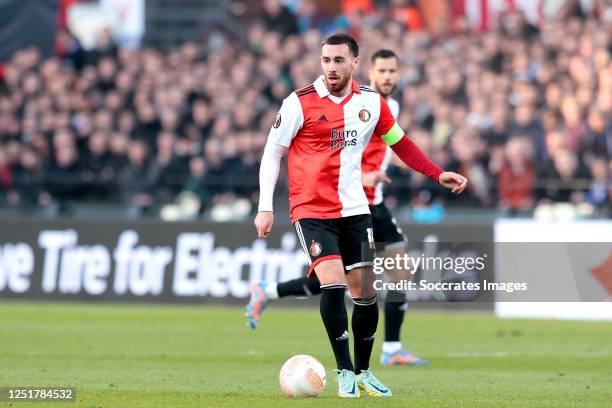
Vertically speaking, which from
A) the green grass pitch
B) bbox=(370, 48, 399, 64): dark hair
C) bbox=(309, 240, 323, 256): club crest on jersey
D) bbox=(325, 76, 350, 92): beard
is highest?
bbox=(370, 48, 399, 64): dark hair

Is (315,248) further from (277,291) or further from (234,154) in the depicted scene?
(234,154)

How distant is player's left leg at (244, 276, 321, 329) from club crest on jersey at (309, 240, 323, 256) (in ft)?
9.76

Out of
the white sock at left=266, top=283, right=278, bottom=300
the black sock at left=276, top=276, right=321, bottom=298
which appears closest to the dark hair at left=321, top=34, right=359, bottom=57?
the black sock at left=276, top=276, right=321, bottom=298

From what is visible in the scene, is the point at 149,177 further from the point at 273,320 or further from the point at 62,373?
the point at 62,373

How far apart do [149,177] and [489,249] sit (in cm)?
1108

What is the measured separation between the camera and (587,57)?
798 inches

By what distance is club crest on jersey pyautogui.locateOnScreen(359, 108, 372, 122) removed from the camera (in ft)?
30.2

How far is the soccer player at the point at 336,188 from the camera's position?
9.00 metres

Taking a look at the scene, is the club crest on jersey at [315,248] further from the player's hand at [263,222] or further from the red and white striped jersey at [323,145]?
the player's hand at [263,222]

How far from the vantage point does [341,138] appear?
30.1ft

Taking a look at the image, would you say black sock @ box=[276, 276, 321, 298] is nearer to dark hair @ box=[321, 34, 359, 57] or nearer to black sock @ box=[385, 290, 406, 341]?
black sock @ box=[385, 290, 406, 341]

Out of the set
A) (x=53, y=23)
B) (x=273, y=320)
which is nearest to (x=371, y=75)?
(x=273, y=320)

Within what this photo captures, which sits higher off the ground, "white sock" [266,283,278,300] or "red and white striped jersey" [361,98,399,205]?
"red and white striped jersey" [361,98,399,205]

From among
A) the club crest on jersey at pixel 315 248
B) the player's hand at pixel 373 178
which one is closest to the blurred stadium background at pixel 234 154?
the player's hand at pixel 373 178
